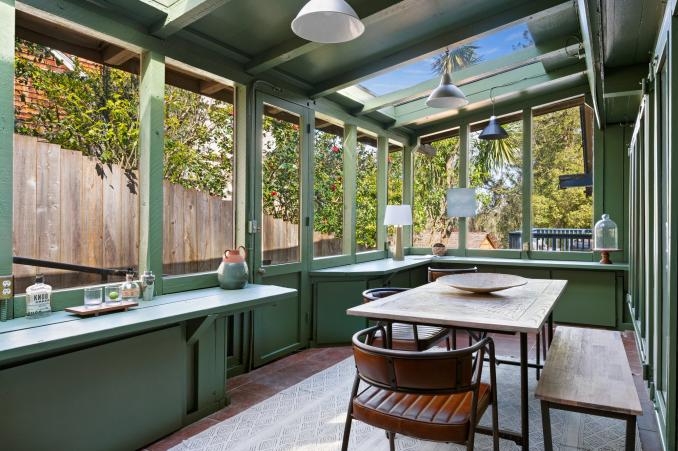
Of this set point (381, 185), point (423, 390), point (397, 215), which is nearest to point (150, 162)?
point (423, 390)

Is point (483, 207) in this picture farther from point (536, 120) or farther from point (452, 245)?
point (536, 120)

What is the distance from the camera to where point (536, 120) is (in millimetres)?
6062

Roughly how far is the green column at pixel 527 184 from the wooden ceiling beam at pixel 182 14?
465 cm

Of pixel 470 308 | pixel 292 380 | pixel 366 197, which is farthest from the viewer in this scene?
pixel 366 197

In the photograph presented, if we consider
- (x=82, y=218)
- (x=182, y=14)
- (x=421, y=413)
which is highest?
(x=182, y=14)

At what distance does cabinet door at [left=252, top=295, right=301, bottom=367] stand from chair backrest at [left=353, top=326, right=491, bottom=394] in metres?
2.06

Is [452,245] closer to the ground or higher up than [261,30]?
closer to the ground

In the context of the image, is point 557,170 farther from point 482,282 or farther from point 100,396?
point 100,396

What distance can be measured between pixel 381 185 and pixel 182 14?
11.9ft

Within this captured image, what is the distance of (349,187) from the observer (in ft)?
17.4

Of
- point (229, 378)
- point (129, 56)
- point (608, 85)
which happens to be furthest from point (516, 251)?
point (129, 56)

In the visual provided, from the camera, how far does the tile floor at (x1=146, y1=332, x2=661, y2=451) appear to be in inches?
105

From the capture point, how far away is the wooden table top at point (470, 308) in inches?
86.9

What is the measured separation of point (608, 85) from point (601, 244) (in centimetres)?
217
